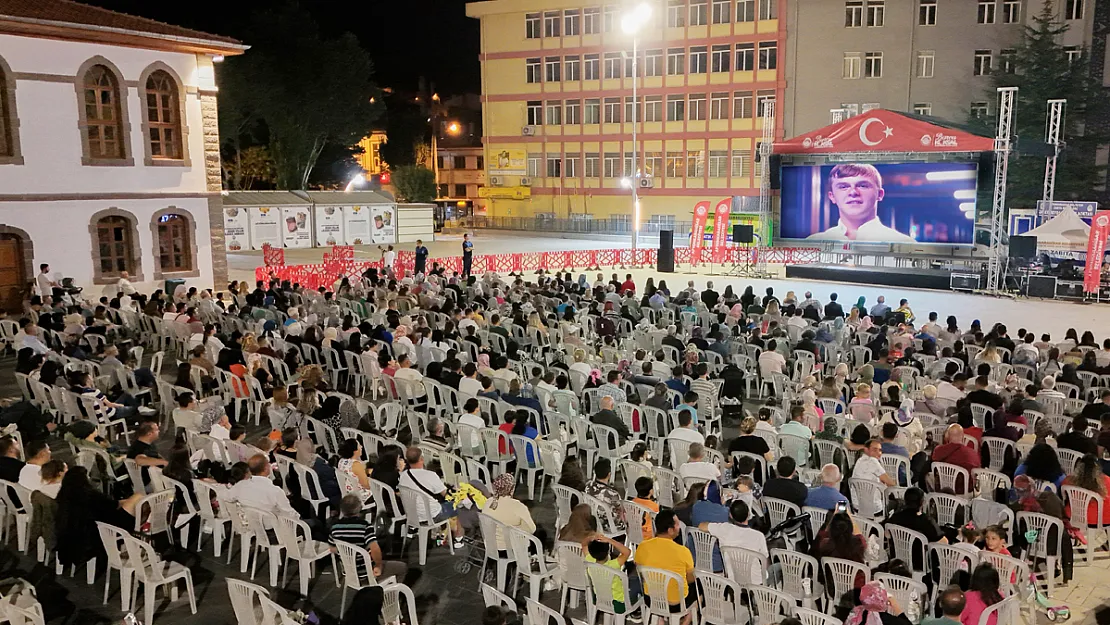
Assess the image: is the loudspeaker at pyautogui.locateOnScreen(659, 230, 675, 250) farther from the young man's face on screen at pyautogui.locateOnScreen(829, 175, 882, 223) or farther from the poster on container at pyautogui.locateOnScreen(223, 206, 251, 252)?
the poster on container at pyautogui.locateOnScreen(223, 206, 251, 252)

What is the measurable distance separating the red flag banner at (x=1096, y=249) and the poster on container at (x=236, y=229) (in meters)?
32.3

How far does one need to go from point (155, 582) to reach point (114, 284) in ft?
62.7

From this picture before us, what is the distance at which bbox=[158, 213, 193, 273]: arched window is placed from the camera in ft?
77.7

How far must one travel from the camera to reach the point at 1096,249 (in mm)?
21828

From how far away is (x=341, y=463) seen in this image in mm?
7461

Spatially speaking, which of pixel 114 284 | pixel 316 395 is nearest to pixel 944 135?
pixel 316 395

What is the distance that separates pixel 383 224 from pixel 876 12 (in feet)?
91.2

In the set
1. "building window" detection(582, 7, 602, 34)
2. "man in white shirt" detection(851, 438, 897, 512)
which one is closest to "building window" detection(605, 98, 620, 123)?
"building window" detection(582, 7, 602, 34)

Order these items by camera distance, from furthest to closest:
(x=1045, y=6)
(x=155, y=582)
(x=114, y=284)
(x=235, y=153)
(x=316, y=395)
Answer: (x=235, y=153) → (x=1045, y=6) → (x=114, y=284) → (x=316, y=395) → (x=155, y=582)

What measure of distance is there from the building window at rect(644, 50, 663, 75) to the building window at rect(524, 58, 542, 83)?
735 centimetres

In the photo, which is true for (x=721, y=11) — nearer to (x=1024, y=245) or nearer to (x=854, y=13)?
(x=854, y=13)

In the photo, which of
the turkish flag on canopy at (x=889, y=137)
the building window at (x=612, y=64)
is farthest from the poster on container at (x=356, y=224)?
the turkish flag on canopy at (x=889, y=137)

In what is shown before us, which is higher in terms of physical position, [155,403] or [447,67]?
[447,67]

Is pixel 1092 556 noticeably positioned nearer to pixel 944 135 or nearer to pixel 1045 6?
pixel 944 135
